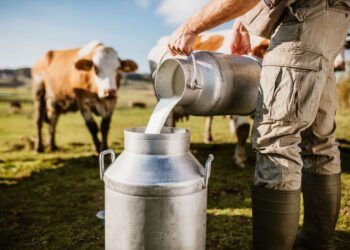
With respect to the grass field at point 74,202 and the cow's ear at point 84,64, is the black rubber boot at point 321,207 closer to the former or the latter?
the grass field at point 74,202

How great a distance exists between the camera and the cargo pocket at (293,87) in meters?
1.63

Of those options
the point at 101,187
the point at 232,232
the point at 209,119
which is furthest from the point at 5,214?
the point at 209,119

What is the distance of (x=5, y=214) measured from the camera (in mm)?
3348

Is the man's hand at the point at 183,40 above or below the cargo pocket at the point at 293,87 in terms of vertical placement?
above

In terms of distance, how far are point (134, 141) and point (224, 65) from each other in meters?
0.70

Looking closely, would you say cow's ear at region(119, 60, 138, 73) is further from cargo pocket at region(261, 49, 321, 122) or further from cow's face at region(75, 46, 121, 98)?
cargo pocket at region(261, 49, 321, 122)

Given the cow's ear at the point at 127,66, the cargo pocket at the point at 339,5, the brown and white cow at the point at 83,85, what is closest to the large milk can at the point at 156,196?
the cargo pocket at the point at 339,5

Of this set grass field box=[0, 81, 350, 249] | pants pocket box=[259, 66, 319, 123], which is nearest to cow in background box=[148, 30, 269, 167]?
grass field box=[0, 81, 350, 249]

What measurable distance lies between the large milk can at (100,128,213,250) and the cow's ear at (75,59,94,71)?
17.2 feet

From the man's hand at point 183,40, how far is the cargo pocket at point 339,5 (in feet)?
2.24

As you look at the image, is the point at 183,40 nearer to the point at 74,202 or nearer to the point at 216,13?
the point at 216,13

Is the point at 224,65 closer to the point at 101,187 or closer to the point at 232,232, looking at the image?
the point at 232,232

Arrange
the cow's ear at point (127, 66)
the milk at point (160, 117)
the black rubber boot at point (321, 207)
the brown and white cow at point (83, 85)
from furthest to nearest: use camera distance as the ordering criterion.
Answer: the cow's ear at point (127, 66) < the brown and white cow at point (83, 85) < the black rubber boot at point (321, 207) < the milk at point (160, 117)

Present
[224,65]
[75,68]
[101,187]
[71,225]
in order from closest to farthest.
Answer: [224,65] → [71,225] → [101,187] → [75,68]
